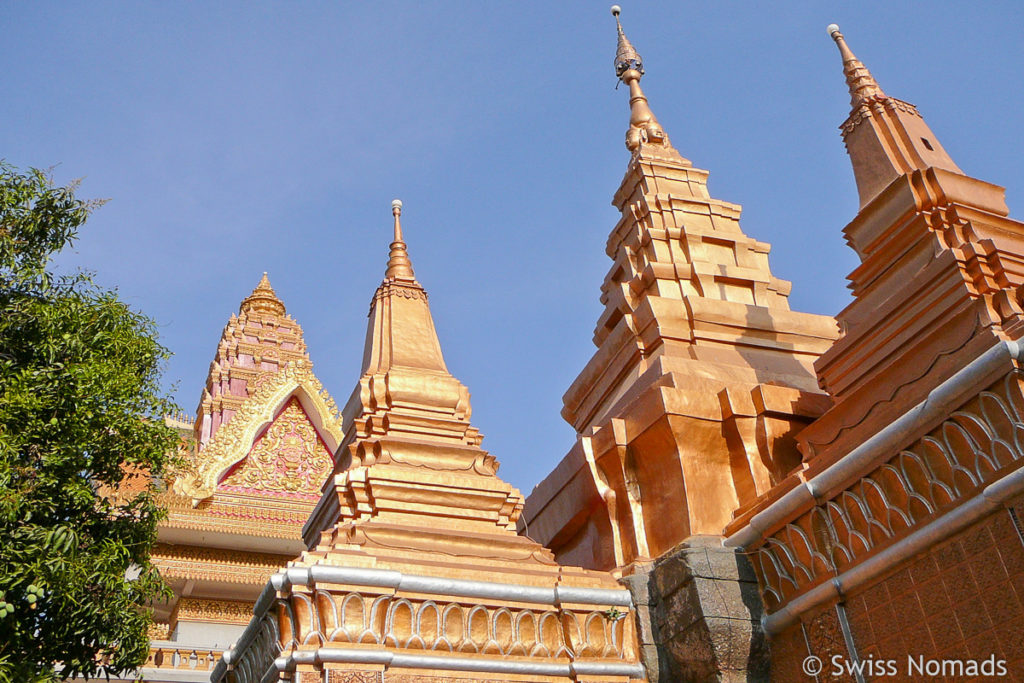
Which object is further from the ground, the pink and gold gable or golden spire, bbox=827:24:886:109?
the pink and gold gable

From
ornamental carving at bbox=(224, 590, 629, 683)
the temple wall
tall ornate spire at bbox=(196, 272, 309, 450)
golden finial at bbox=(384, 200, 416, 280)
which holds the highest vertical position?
tall ornate spire at bbox=(196, 272, 309, 450)

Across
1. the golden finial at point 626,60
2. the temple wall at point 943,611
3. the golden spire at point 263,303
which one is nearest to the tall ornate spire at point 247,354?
the golden spire at point 263,303

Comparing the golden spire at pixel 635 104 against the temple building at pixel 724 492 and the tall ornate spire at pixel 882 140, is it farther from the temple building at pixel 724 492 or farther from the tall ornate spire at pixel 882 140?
the tall ornate spire at pixel 882 140

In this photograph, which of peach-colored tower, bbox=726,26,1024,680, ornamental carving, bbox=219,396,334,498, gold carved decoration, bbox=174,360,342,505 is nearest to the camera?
peach-colored tower, bbox=726,26,1024,680

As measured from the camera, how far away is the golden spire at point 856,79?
8461 millimetres

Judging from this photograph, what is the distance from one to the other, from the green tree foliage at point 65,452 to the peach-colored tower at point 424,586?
43.7 inches

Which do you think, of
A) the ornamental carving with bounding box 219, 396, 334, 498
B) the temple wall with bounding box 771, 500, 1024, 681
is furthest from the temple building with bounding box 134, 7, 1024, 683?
the ornamental carving with bounding box 219, 396, 334, 498

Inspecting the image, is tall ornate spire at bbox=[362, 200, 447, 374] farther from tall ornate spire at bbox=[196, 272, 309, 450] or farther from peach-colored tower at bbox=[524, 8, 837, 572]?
tall ornate spire at bbox=[196, 272, 309, 450]

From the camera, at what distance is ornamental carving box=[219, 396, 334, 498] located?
16.7 metres

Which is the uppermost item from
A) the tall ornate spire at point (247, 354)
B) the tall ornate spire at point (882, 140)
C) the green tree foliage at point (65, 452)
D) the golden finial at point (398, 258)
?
the tall ornate spire at point (247, 354)

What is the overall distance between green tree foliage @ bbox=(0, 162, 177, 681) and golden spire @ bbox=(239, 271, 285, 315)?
19.7 m

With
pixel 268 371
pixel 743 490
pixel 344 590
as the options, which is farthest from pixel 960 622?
pixel 268 371

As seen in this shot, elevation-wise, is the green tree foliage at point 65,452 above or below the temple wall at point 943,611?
above

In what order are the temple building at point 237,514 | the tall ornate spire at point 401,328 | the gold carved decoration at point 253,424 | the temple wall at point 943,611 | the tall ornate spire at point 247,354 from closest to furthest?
1. the temple wall at point 943,611
2. the tall ornate spire at point 401,328
3. the temple building at point 237,514
4. the gold carved decoration at point 253,424
5. the tall ornate spire at point 247,354
